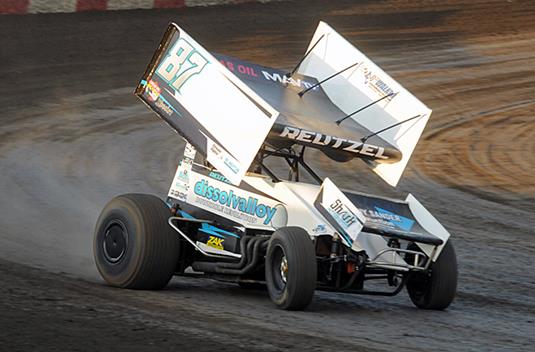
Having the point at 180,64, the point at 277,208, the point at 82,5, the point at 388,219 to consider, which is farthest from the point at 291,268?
the point at 82,5

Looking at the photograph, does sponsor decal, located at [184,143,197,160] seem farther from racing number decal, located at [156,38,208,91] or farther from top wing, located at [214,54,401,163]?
top wing, located at [214,54,401,163]

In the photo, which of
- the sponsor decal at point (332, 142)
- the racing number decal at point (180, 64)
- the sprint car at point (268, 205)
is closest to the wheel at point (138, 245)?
the sprint car at point (268, 205)

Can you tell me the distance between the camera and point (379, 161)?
31.3 feet

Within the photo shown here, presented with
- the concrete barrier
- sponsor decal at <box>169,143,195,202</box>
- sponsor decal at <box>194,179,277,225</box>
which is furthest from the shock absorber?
the concrete barrier

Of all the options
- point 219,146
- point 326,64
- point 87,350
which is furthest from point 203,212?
point 87,350

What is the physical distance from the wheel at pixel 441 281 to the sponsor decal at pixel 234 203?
1.15 m

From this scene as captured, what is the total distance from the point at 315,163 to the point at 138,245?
7.45 meters

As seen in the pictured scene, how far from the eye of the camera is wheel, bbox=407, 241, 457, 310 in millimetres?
8734

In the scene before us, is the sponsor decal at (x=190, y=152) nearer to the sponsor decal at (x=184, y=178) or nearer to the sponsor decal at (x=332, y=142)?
the sponsor decal at (x=184, y=178)

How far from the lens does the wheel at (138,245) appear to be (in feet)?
28.6

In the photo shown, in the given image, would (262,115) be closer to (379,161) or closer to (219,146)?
(219,146)

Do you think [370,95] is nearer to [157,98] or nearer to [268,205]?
[268,205]

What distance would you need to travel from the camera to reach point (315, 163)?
15938mm

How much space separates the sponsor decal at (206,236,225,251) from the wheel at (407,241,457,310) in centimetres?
148
